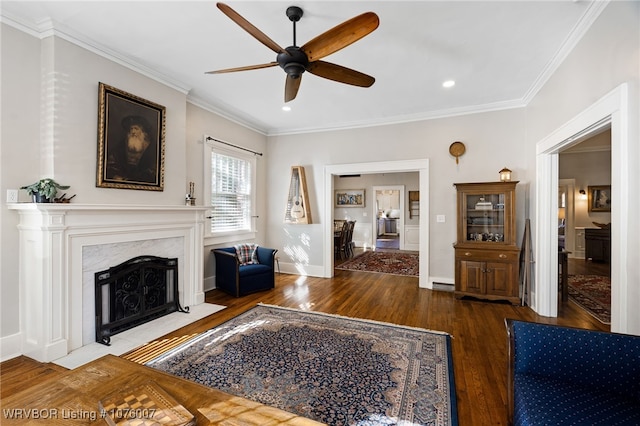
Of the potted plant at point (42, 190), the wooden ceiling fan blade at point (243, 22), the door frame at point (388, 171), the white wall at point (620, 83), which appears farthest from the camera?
the door frame at point (388, 171)

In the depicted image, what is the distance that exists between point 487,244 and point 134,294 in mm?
4622

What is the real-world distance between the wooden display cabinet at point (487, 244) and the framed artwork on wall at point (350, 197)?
18.5ft

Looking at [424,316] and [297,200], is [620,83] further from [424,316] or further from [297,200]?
[297,200]

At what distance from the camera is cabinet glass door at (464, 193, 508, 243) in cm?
415

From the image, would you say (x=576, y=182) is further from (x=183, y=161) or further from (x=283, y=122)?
(x=183, y=161)

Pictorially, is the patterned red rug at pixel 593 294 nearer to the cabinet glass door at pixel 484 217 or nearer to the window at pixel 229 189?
the cabinet glass door at pixel 484 217

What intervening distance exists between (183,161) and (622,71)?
4392 millimetres

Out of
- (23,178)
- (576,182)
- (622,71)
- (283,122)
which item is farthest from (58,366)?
(576,182)

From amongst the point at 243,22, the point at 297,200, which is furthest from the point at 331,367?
the point at 297,200

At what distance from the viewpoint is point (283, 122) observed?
5.36 meters

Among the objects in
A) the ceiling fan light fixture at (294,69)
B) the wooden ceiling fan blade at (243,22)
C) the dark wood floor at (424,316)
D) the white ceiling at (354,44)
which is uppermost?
the white ceiling at (354,44)

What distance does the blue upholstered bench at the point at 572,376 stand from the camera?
48.7 inches

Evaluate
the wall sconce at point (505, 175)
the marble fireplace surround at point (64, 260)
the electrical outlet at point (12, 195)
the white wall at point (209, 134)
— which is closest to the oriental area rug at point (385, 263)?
the wall sconce at point (505, 175)

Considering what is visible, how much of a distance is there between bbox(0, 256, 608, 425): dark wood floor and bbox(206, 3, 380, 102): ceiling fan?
2.55 m
